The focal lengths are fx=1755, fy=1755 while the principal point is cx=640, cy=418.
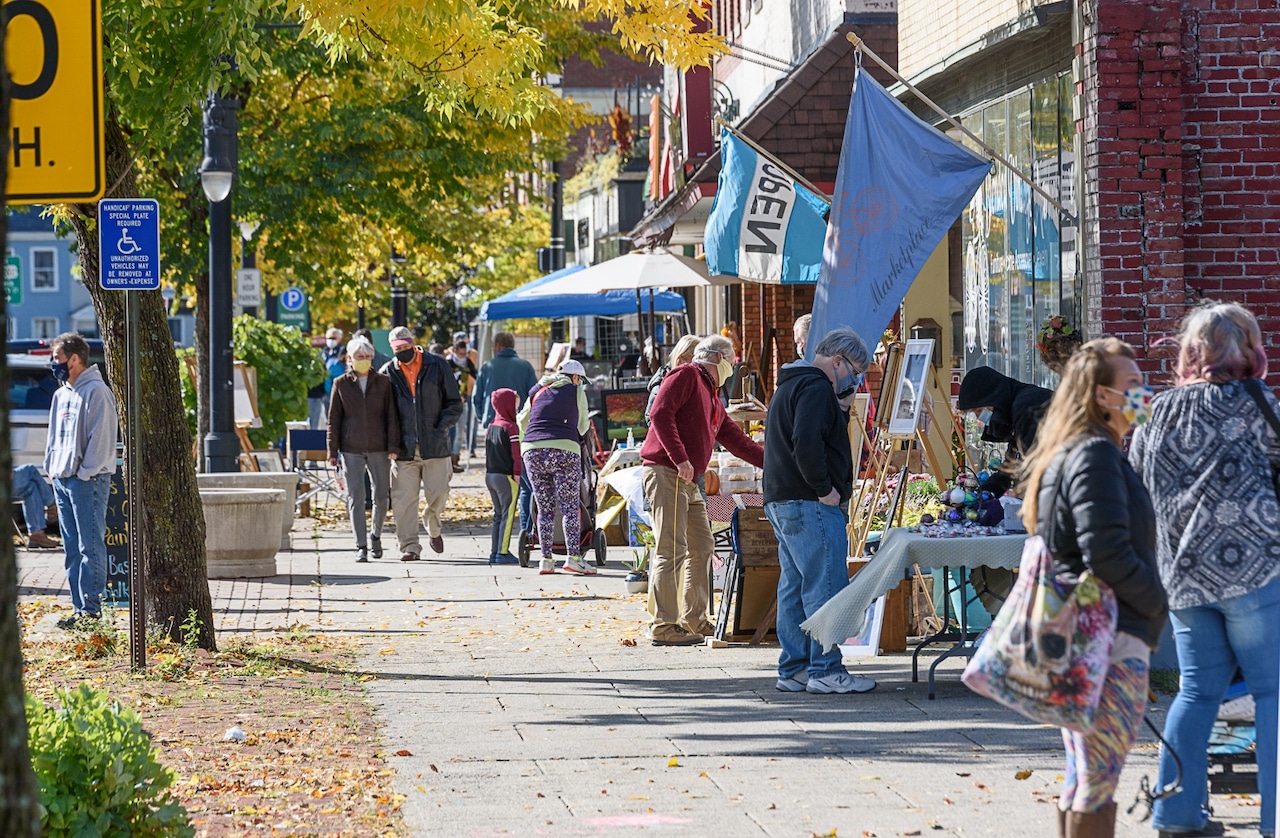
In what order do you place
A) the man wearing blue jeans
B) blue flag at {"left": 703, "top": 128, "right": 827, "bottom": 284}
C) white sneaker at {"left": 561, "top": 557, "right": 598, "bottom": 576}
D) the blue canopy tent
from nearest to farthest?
the man wearing blue jeans
blue flag at {"left": 703, "top": 128, "right": 827, "bottom": 284}
white sneaker at {"left": 561, "top": 557, "right": 598, "bottom": 576}
the blue canopy tent

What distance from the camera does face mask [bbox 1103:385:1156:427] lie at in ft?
17.4

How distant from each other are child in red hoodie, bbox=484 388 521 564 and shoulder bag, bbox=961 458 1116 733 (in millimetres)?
10395

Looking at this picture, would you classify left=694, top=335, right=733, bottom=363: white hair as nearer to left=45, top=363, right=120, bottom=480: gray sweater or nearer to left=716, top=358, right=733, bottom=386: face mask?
left=716, top=358, right=733, bottom=386: face mask

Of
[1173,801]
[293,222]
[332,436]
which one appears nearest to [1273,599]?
[1173,801]

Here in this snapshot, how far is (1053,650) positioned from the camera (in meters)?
5.10

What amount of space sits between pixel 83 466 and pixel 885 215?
5691 mm

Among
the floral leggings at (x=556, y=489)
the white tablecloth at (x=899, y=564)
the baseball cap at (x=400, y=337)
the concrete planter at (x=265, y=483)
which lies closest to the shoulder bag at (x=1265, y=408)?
the white tablecloth at (x=899, y=564)

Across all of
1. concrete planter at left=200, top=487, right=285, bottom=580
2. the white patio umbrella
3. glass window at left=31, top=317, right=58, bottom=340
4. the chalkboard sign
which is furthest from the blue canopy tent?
glass window at left=31, top=317, right=58, bottom=340

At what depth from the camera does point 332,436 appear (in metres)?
16.0

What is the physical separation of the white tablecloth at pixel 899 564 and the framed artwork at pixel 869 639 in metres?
1.53

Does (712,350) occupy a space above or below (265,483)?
above

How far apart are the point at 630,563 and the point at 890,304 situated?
621 centimetres

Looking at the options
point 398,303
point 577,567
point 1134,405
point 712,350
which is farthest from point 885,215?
point 398,303

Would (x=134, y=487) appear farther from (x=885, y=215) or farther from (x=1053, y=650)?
(x=1053, y=650)
